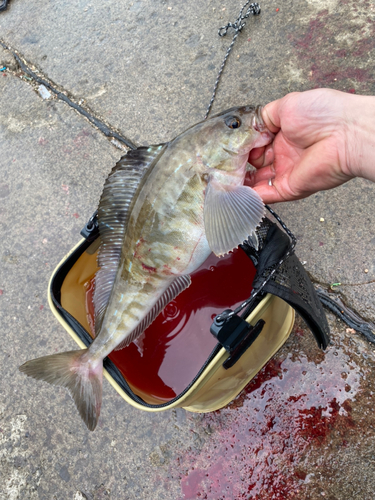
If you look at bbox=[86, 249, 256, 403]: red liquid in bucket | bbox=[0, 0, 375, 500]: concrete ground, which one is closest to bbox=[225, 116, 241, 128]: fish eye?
bbox=[86, 249, 256, 403]: red liquid in bucket

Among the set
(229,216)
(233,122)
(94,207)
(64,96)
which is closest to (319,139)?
(233,122)

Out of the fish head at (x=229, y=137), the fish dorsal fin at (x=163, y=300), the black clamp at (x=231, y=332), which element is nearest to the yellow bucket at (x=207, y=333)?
the black clamp at (x=231, y=332)

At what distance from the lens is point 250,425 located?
2186 mm

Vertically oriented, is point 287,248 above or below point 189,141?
below

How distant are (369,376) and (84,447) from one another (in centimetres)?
177

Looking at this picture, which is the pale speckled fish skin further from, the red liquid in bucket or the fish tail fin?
the red liquid in bucket

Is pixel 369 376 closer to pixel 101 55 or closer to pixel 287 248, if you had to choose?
pixel 287 248

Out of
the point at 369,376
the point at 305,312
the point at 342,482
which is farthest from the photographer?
A: the point at 369,376

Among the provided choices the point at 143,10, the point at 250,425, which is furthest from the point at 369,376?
the point at 143,10

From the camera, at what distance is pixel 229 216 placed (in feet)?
5.86

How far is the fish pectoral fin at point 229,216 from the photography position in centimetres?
175

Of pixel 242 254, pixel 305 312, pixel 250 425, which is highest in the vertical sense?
pixel 305 312

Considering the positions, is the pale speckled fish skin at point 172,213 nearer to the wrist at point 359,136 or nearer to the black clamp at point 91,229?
the black clamp at point 91,229

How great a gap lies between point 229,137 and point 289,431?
1.65 meters
